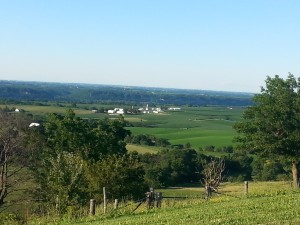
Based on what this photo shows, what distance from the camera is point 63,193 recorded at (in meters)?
26.2

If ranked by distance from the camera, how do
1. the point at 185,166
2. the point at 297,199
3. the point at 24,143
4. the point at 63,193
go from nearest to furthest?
the point at 297,199, the point at 63,193, the point at 24,143, the point at 185,166

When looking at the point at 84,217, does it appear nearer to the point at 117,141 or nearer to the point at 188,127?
the point at 117,141

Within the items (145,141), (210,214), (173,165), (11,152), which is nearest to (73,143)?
(11,152)

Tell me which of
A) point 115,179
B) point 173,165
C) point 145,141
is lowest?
point 145,141

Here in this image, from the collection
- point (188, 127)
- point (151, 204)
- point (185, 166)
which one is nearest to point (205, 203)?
point (151, 204)

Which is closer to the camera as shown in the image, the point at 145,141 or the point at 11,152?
the point at 11,152

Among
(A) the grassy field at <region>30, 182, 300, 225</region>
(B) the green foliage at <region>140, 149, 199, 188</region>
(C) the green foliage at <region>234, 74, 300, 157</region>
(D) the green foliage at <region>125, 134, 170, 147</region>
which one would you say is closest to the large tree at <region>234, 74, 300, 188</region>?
(C) the green foliage at <region>234, 74, 300, 157</region>

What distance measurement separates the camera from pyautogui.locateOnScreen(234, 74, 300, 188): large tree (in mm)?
35938

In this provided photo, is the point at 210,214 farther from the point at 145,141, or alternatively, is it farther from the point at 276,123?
the point at 145,141

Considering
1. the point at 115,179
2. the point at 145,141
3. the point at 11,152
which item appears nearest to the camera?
the point at 11,152

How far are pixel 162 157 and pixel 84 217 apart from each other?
4755 centimetres

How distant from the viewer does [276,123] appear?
36250mm

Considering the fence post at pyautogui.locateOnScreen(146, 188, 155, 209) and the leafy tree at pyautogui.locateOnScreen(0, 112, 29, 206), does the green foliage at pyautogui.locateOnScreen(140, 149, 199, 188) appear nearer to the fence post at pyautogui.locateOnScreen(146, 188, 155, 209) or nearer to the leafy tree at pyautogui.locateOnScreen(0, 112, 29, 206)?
the leafy tree at pyautogui.locateOnScreen(0, 112, 29, 206)

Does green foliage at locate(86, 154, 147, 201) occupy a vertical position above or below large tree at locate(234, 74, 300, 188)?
below
